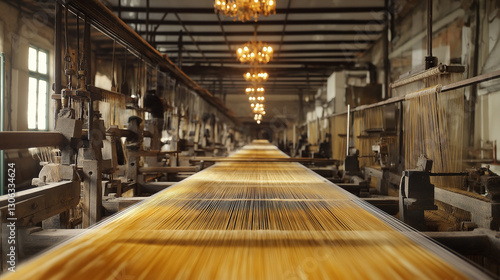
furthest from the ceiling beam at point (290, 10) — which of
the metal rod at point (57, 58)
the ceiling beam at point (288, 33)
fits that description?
the metal rod at point (57, 58)

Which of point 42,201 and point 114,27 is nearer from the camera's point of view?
point 42,201

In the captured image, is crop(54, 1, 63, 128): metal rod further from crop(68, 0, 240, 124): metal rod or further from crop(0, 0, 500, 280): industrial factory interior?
crop(68, 0, 240, 124): metal rod

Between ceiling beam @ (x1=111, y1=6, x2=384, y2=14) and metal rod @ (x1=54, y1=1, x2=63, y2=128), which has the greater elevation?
ceiling beam @ (x1=111, y1=6, x2=384, y2=14)

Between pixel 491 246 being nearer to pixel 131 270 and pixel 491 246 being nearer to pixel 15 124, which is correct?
pixel 131 270

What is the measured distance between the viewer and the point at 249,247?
1.20 m

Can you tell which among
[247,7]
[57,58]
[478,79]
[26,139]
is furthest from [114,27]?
[247,7]

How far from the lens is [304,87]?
2002cm

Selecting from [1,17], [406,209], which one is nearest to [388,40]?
[406,209]

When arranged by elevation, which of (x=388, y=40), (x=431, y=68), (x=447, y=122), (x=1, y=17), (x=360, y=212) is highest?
(x=388, y=40)

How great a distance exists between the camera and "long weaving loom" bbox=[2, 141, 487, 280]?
39.1 inches

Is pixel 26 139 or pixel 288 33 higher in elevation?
pixel 288 33

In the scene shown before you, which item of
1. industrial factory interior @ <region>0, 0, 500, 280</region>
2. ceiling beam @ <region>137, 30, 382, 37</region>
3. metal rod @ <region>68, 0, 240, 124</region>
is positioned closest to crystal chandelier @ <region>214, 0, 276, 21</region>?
industrial factory interior @ <region>0, 0, 500, 280</region>

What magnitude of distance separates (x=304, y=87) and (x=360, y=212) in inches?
744

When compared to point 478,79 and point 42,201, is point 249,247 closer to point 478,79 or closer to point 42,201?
point 42,201
